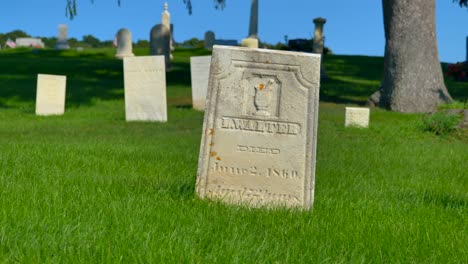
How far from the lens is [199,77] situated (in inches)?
723

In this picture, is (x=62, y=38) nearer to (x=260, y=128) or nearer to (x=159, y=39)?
(x=159, y=39)

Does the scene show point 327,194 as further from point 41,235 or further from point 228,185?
point 41,235

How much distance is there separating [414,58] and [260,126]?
42.8 feet

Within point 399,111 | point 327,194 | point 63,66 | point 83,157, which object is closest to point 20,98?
point 63,66

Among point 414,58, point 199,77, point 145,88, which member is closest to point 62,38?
point 199,77

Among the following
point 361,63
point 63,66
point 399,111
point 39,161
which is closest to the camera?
point 39,161

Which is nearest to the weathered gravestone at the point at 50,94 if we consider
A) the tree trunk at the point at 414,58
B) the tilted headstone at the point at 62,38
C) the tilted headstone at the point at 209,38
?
the tree trunk at the point at 414,58

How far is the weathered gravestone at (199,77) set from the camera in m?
18.2

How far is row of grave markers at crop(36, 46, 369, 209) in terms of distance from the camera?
5719 mm

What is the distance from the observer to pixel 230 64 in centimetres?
576

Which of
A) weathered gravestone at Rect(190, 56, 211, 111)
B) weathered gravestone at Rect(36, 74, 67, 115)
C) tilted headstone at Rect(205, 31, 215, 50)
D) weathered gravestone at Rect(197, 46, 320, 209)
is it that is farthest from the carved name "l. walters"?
tilted headstone at Rect(205, 31, 215, 50)

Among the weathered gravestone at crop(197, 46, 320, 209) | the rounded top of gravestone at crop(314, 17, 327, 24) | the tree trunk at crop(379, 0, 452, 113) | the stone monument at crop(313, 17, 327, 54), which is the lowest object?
the weathered gravestone at crop(197, 46, 320, 209)

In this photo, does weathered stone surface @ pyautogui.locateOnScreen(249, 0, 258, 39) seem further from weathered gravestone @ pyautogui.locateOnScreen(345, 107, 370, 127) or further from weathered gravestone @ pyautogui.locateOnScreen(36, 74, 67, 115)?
weathered gravestone @ pyautogui.locateOnScreen(345, 107, 370, 127)

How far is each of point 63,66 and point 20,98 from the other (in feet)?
32.4
